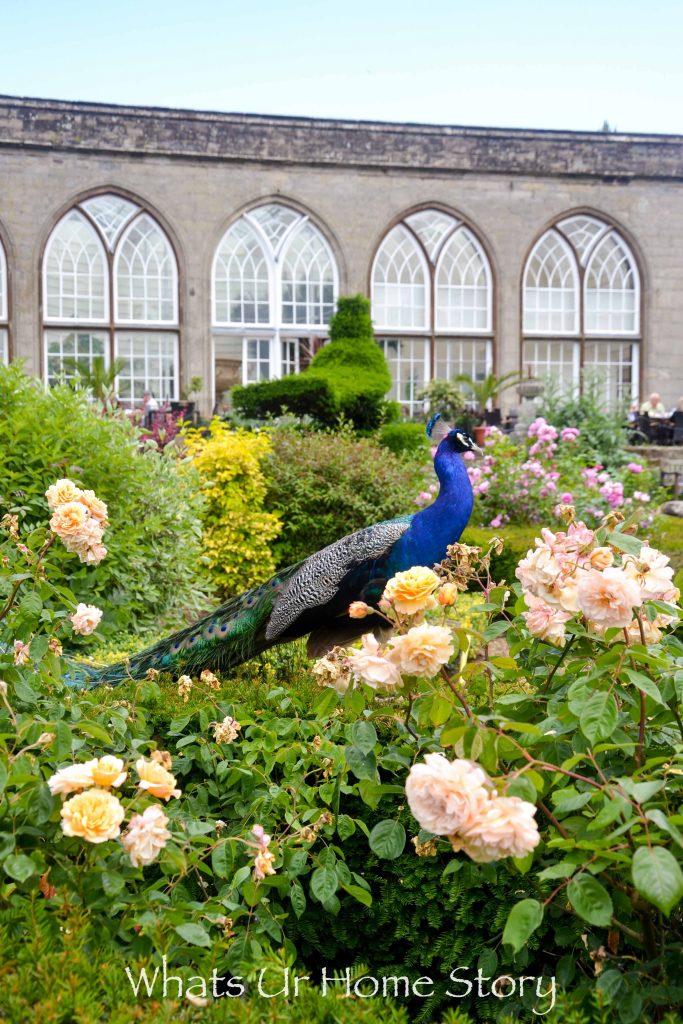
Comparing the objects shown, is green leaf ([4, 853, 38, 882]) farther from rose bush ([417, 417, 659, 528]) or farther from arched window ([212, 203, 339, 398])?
arched window ([212, 203, 339, 398])

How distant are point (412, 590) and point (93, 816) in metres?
0.74

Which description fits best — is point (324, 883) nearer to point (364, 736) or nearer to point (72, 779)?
point (364, 736)

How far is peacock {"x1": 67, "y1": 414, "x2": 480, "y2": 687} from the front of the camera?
424 centimetres

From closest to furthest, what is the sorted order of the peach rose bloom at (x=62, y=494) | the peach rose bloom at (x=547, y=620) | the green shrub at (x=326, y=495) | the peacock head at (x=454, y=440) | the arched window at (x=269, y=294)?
1. the peach rose bloom at (x=547, y=620)
2. the peach rose bloom at (x=62, y=494)
3. the peacock head at (x=454, y=440)
4. the green shrub at (x=326, y=495)
5. the arched window at (x=269, y=294)

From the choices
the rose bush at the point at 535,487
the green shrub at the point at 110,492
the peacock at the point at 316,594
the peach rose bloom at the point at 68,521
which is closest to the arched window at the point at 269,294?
the rose bush at the point at 535,487

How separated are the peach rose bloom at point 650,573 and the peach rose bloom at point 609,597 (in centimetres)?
19

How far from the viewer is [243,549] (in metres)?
8.65

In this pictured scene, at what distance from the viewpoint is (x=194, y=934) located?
210cm

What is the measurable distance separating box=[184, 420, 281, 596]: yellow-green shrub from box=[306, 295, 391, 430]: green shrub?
10.6 ft

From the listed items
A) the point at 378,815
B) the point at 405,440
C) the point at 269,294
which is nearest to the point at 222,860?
the point at 378,815

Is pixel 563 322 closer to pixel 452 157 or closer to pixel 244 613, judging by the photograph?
pixel 452 157

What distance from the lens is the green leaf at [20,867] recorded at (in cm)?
205

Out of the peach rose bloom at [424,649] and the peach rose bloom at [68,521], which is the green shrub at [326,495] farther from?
the peach rose bloom at [424,649]

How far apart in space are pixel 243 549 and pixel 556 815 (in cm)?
666
